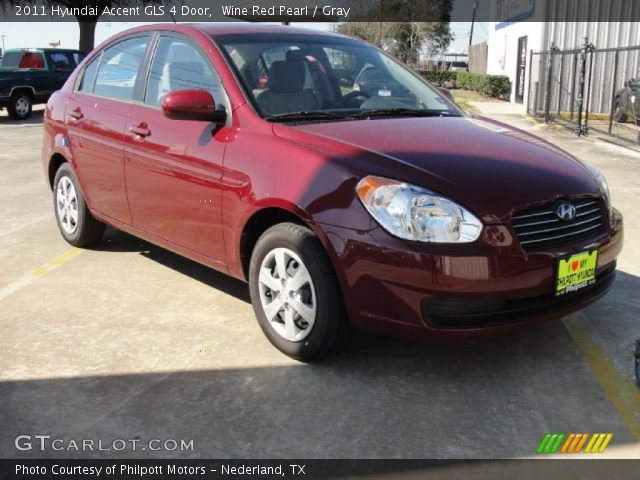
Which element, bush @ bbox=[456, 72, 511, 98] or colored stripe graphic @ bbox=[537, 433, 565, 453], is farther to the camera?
bush @ bbox=[456, 72, 511, 98]

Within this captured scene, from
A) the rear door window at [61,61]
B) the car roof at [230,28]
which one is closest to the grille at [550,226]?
the car roof at [230,28]

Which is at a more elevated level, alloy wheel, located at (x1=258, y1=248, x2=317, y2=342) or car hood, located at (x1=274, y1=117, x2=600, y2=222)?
car hood, located at (x1=274, y1=117, x2=600, y2=222)

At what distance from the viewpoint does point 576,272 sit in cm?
343

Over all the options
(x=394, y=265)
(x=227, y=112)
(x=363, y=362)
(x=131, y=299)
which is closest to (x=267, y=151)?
(x=227, y=112)

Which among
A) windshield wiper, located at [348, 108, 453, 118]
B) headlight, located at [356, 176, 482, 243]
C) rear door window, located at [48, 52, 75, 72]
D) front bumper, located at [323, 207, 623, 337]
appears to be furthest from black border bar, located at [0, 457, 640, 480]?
rear door window, located at [48, 52, 75, 72]

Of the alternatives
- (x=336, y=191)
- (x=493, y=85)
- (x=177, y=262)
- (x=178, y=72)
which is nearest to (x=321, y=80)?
(x=178, y=72)

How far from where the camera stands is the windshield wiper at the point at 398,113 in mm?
4145

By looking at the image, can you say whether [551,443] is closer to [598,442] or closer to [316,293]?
[598,442]

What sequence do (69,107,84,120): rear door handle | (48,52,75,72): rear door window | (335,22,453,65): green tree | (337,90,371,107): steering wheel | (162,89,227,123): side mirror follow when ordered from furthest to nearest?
(335,22,453,65): green tree → (48,52,75,72): rear door window → (69,107,84,120): rear door handle → (337,90,371,107): steering wheel → (162,89,227,123): side mirror

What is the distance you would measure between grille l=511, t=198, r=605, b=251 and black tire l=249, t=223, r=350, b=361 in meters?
0.89

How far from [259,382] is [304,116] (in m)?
1.49

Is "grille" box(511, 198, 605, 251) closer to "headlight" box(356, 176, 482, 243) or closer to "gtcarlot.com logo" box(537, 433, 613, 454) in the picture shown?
"headlight" box(356, 176, 482, 243)

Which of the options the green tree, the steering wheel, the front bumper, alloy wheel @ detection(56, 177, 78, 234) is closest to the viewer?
the front bumper

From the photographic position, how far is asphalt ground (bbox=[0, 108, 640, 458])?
295 cm
